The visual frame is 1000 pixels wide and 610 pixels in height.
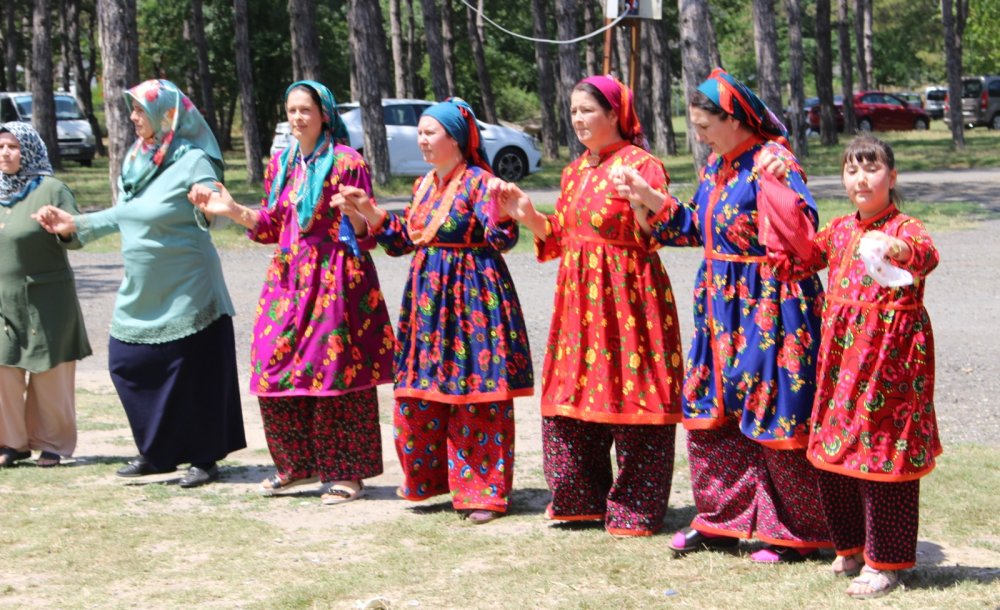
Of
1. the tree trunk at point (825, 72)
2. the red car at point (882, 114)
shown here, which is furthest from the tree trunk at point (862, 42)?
the tree trunk at point (825, 72)

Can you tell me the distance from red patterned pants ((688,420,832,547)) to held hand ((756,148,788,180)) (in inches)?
35.1

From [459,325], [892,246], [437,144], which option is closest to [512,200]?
[437,144]

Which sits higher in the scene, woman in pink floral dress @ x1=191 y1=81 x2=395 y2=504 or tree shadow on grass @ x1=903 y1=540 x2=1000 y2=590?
woman in pink floral dress @ x1=191 y1=81 x2=395 y2=504

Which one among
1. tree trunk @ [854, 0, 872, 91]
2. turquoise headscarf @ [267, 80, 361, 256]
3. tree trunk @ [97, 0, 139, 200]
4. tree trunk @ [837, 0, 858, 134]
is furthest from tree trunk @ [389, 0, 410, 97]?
turquoise headscarf @ [267, 80, 361, 256]

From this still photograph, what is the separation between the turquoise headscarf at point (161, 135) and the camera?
612 cm

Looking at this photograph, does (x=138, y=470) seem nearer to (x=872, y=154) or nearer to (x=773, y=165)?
(x=773, y=165)

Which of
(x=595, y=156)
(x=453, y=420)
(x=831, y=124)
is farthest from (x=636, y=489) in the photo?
(x=831, y=124)

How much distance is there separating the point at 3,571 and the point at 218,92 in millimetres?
35312

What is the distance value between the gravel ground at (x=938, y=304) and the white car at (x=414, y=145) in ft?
28.3

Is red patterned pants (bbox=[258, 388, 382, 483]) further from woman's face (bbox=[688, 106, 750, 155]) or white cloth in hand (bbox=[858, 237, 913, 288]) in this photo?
white cloth in hand (bbox=[858, 237, 913, 288])

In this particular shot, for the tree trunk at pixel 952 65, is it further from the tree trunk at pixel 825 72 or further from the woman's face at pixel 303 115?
the woman's face at pixel 303 115

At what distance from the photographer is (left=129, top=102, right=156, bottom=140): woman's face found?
6164mm

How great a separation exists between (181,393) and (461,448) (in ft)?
4.90

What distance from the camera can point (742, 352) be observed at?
185 inches
